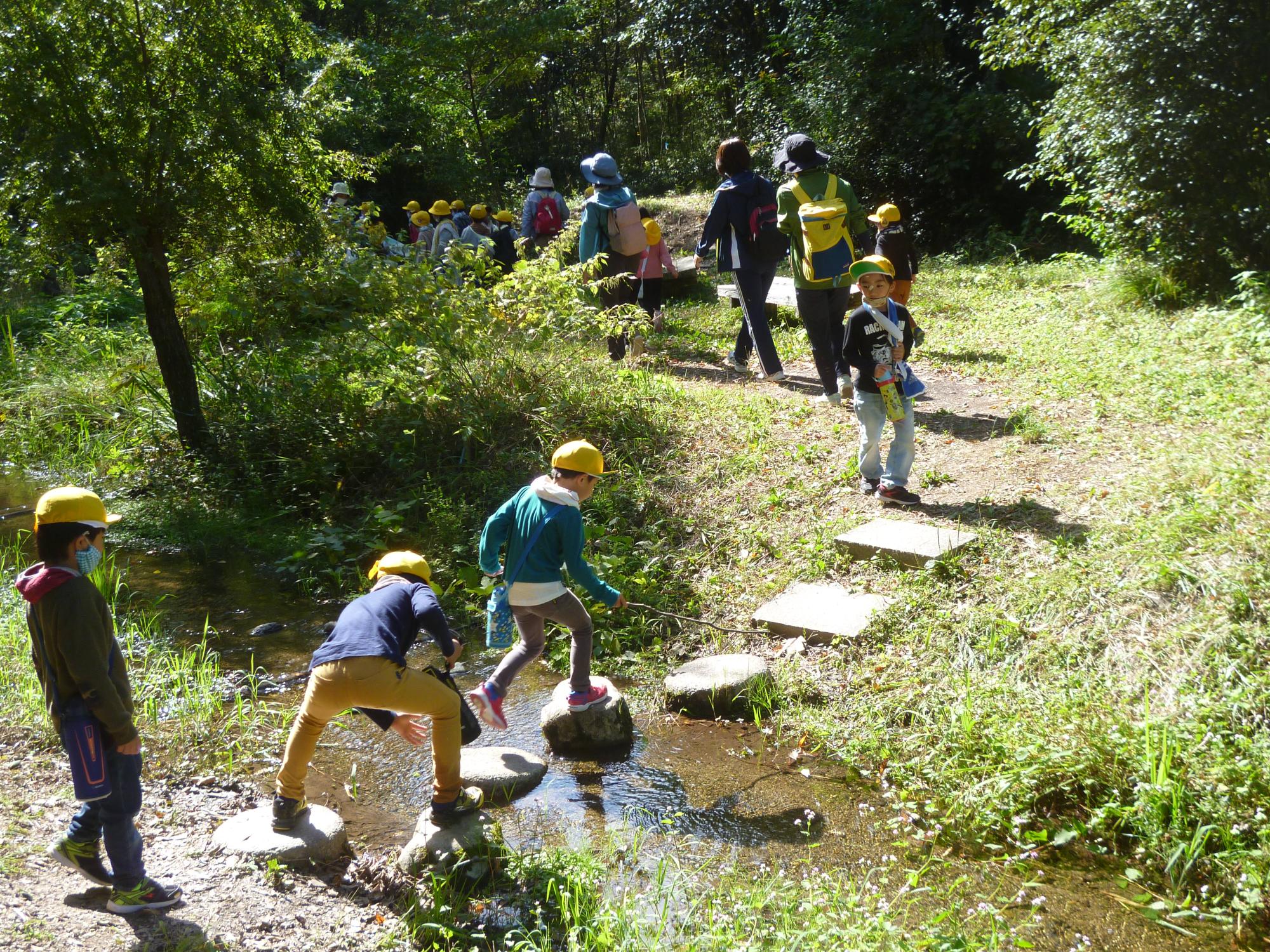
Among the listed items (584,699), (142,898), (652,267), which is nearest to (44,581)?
(142,898)

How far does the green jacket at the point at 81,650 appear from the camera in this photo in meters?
3.36

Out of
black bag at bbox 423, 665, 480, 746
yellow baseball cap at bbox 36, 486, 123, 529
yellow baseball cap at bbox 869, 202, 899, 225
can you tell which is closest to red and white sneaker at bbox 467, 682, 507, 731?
black bag at bbox 423, 665, 480, 746

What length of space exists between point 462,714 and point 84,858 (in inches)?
55.4

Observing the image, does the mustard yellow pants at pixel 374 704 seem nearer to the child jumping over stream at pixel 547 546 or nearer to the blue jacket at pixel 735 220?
the child jumping over stream at pixel 547 546

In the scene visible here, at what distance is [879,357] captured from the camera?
610cm

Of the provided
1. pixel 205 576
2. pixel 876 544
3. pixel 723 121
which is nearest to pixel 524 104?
pixel 723 121

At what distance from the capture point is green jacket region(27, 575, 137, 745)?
3359 mm

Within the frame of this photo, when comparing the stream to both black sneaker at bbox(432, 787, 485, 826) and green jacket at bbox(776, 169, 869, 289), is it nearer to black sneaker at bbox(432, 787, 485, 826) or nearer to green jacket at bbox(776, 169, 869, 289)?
black sneaker at bbox(432, 787, 485, 826)

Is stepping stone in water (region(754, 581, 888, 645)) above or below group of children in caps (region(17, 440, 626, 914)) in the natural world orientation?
below

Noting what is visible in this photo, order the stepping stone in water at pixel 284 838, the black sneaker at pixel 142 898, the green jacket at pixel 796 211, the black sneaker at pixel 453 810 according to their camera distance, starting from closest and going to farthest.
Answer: the black sneaker at pixel 142 898 → the stepping stone in water at pixel 284 838 → the black sneaker at pixel 453 810 → the green jacket at pixel 796 211

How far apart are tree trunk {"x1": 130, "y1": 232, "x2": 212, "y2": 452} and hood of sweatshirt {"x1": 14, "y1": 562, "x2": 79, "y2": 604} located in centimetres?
586

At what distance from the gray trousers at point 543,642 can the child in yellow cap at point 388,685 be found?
0.76 metres

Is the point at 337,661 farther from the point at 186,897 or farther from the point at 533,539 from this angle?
the point at 533,539

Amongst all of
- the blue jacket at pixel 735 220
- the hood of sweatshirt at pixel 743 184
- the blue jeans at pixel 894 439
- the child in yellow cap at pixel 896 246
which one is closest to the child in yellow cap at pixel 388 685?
the blue jeans at pixel 894 439
